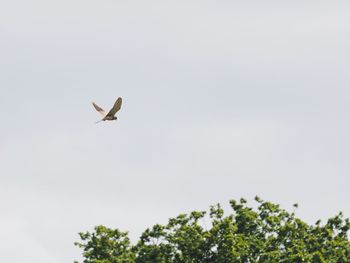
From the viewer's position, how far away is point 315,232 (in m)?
59.4

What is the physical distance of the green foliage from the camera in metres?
55.5

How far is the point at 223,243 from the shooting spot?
55.2 metres

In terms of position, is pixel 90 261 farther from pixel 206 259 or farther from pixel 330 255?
pixel 330 255

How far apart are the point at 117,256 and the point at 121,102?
13267 mm

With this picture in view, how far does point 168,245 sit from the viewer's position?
56.3 meters

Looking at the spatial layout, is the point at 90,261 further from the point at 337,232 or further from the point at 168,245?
the point at 337,232

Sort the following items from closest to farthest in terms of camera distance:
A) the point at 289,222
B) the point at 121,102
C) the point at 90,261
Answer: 1. the point at 121,102
2. the point at 90,261
3. the point at 289,222

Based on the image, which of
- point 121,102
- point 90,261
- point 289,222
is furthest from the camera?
point 289,222

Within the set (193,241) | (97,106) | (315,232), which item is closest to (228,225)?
(193,241)

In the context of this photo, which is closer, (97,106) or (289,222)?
(97,106)

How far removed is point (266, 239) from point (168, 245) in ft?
20.3

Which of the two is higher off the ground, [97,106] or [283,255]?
[97,106]

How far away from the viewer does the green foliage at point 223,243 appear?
5547 cm

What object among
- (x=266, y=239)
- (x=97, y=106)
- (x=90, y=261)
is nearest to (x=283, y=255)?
(x=266, y=239)
